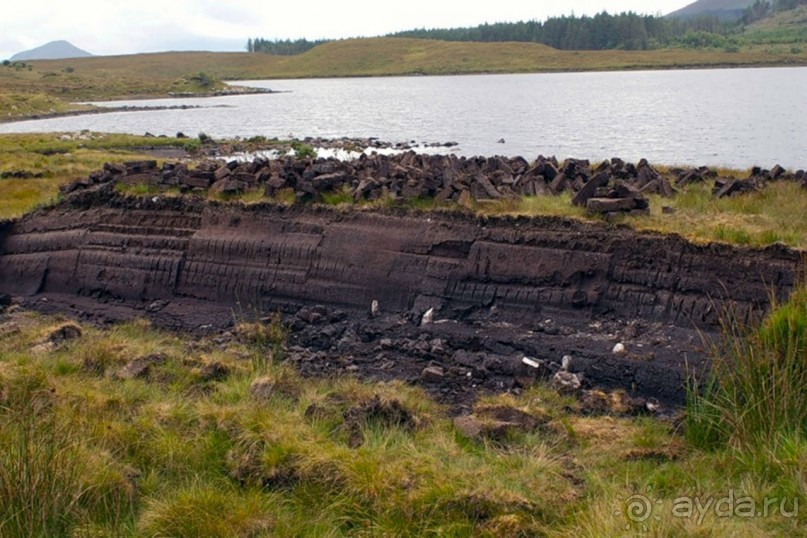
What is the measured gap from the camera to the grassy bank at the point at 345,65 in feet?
365

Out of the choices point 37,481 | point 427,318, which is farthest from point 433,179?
point 37,481

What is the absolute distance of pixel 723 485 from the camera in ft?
21.9

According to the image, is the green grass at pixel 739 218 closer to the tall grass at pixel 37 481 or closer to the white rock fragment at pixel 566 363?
the white rock fragment at pixel 566 363

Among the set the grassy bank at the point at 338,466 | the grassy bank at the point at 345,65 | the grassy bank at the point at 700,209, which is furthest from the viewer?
the grassy bank at the point at 345,65

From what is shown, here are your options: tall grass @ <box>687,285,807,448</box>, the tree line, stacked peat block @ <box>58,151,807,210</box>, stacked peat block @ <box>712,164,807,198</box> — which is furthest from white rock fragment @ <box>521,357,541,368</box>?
the tree line

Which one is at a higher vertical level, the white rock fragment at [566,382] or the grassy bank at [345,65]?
the grassy bank at [345,65]

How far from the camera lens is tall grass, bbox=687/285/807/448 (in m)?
7.10

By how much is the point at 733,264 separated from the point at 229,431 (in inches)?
325

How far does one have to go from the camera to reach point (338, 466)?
24.4 feet

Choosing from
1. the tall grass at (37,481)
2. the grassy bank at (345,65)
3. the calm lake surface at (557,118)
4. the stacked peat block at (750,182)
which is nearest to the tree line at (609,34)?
the grassy bank at (345,65)

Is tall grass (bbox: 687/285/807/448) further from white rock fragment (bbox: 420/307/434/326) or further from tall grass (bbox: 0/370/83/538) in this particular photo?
white rock fragment (bbox: 420/307/434/326)

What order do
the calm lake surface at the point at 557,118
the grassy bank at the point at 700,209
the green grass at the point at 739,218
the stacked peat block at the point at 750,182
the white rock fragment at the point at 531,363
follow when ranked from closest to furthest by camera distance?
1. the white rock fragment at the point at 531,363
2. the green grass at the point at 739,218
3. the grassy bank at the point at 700,209
4. the stacked peat block at the point at 750,182
5. the calm lake surface at the point at 557,118

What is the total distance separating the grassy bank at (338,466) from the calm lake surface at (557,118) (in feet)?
87.4

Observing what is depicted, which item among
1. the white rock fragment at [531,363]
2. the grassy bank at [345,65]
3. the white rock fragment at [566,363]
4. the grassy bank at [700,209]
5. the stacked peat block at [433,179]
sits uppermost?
the grassy bank at [345,65]
